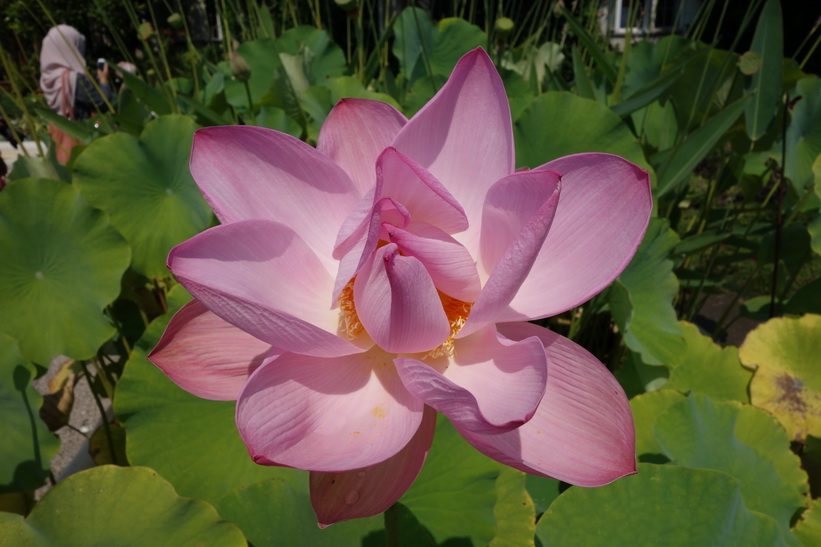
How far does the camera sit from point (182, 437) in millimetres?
688

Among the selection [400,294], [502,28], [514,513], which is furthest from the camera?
[502,28]

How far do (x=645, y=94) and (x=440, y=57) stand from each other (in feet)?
2.12

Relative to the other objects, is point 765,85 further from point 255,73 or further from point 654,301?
point 255,73

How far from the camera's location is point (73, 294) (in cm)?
81

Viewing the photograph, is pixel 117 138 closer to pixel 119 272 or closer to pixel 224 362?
pixel 119 272

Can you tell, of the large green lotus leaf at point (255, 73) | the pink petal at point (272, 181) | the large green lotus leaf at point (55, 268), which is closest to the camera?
the pink petal at point (272, 181)

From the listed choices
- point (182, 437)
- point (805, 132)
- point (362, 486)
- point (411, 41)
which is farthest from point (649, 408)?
point (411, 41)

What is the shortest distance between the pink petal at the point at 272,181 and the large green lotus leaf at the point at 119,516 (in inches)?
10.2

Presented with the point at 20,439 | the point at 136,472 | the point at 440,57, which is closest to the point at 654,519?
the point at 136,472

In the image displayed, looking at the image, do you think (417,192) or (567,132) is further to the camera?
(567,132)

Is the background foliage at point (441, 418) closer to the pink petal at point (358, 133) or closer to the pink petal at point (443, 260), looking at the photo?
the pink petal at point (443, 260)

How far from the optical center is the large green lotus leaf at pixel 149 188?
2.96 feet

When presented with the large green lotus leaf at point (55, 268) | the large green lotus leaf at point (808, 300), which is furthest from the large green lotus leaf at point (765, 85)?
the large green lotus leaf at point (55, 268)

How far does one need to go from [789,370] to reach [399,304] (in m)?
0.72
